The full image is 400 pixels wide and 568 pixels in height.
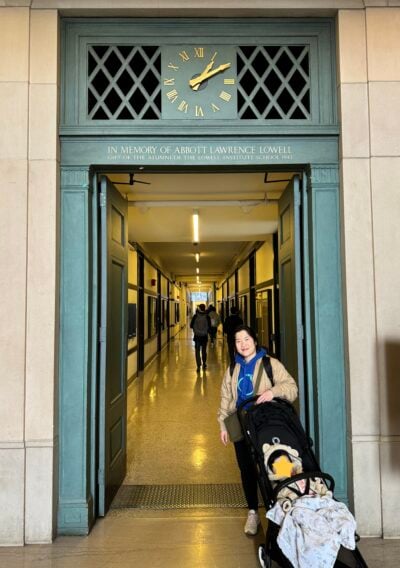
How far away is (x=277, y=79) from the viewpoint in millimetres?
3143

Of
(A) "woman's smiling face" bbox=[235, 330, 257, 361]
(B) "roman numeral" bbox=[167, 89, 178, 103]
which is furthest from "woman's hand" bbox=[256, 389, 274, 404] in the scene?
(B) "roman numeral" bbox=[167, 89, 178, 103]

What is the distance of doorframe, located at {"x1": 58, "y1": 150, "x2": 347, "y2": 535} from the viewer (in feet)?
8.98

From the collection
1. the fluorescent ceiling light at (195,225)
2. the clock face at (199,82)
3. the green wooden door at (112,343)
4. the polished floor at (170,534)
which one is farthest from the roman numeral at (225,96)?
the polished floor at (170,534)

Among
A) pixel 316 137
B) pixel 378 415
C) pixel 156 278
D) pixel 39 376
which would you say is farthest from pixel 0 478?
pixel 156 278

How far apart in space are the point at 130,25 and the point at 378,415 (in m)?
3.27

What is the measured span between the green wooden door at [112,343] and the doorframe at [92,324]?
0.09 metres

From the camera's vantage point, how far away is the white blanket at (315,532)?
5.94 feet

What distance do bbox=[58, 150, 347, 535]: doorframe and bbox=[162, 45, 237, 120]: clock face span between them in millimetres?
→ 236

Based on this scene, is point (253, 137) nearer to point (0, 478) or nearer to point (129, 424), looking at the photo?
point (0, 478)

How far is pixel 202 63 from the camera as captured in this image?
9.55 feet

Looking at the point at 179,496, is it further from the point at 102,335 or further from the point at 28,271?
the point at 28,271

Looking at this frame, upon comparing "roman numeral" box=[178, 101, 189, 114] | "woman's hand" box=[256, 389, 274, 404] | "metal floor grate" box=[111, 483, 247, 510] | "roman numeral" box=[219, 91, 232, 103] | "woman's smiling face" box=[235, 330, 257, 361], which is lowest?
"metal floor grate" box=[111, 483, 247, 510]

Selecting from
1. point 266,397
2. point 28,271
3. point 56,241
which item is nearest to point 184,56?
point 56,241

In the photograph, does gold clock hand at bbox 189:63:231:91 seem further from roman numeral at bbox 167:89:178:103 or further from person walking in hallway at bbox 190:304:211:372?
person walking in hallway at bbox 190:304:211:372
